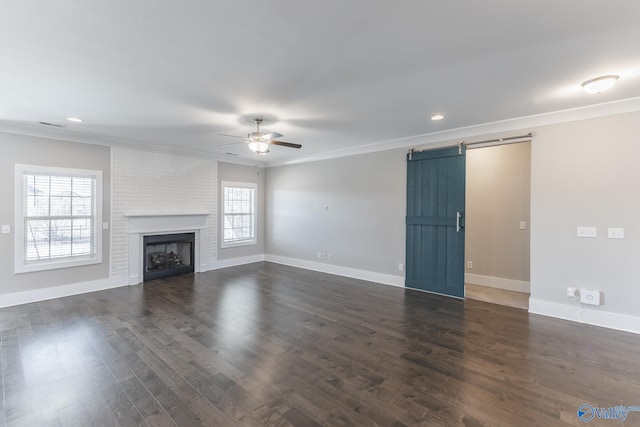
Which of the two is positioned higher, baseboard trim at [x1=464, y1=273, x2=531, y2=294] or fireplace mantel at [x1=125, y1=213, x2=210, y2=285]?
fireplace mantel at [x1=125, y1=213, x2=210, y2=285]

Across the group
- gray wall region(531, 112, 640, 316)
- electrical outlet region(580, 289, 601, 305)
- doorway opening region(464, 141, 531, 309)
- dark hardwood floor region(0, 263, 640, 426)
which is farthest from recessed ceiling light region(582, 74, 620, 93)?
dark hardwood floor region(0, 263, 640, 426)

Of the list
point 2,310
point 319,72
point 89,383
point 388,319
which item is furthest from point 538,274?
point 2,310

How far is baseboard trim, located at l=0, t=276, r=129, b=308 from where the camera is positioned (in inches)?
173

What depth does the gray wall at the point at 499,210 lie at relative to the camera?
16.6 ft

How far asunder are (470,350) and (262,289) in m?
3.45

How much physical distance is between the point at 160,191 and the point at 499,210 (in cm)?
680

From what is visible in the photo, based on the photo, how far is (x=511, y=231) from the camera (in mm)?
5191

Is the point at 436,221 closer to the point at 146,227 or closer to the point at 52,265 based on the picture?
the point at 146,227

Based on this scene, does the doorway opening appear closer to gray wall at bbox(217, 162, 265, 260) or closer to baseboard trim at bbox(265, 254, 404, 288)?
baseboard trim at bbox(265, 254, 404, 288)

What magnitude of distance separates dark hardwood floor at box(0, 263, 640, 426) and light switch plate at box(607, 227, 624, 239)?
3.77 ft
